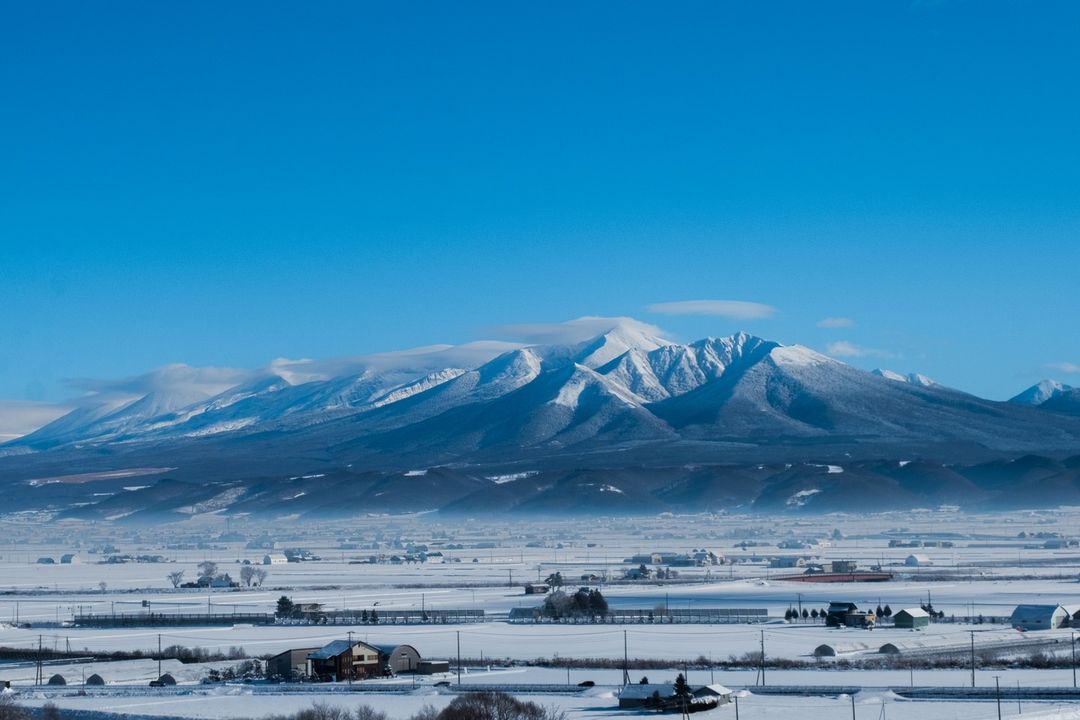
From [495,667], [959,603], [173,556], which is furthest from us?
[173,556]

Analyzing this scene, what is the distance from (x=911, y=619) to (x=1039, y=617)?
10.3 ft

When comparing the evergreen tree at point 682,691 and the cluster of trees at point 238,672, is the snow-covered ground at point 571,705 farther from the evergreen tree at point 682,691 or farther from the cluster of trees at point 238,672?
the cluster of trees at point 238,672

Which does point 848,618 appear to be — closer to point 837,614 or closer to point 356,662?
point 837,614

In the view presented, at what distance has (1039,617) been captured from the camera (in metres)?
41.4

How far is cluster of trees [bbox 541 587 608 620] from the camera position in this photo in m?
46.5

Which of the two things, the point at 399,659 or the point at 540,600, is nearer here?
the point at 399,659

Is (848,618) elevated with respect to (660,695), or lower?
elevated

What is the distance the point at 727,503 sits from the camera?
162m

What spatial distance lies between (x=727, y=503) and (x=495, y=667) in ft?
428

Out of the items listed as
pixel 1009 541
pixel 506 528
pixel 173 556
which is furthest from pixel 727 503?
pixel 173 556

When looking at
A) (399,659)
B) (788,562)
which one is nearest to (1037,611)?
(399,659)

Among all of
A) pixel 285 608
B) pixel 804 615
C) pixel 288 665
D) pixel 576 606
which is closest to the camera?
pixel 288 665

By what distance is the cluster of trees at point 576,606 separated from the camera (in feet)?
152

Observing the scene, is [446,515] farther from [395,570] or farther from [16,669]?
[16,669]
